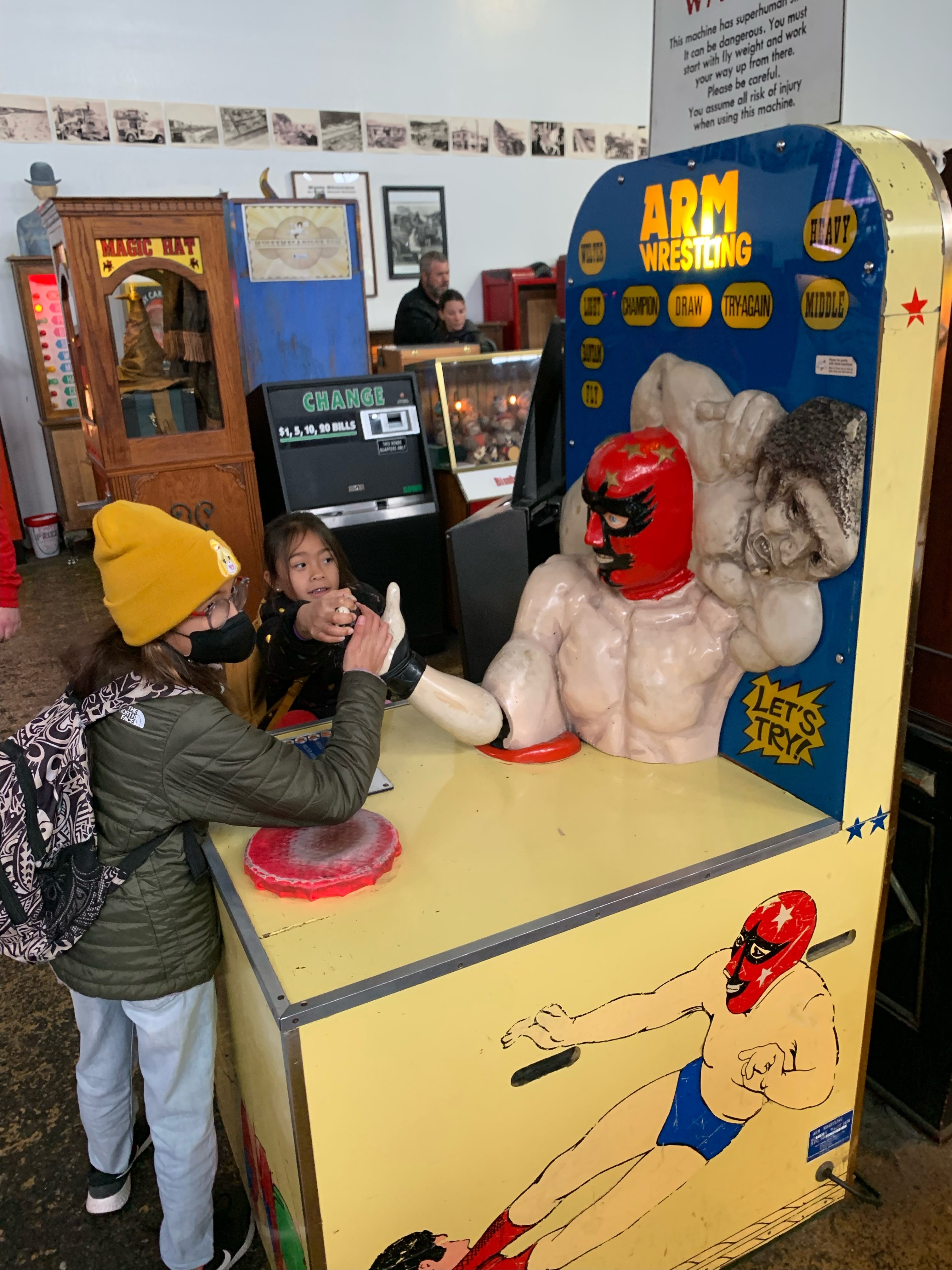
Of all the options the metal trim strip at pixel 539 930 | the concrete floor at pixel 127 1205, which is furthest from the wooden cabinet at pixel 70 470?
the metal trim strip at pixel 539 930

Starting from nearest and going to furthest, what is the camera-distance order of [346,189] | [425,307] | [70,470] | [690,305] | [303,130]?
[690,305], [425,307], [70,470], [303,130], [346,189]

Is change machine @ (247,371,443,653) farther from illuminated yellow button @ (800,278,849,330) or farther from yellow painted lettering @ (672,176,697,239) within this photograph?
illuminated yellow button @ (800,278,849,330)

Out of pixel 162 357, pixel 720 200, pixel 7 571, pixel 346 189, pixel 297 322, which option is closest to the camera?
pixel 720 200

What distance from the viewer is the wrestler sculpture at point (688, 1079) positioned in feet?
4.59

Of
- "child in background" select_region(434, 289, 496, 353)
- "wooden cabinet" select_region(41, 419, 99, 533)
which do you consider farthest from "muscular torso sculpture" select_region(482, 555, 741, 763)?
"wooden cabinet" select_region(41, 419, 99, 533)

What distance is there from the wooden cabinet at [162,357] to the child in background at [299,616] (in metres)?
2.02

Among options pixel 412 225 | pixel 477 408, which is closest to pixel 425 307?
pixel 477 408

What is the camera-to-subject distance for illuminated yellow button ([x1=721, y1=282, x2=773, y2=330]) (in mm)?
1441

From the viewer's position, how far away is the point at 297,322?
4.73 metres

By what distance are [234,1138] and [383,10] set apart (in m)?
7.48

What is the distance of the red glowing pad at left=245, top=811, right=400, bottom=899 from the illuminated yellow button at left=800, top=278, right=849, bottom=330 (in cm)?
101

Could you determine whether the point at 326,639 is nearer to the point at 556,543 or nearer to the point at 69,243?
the point at 556,543

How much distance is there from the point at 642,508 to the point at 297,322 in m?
3.64

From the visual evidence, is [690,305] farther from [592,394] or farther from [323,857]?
[323,857]
